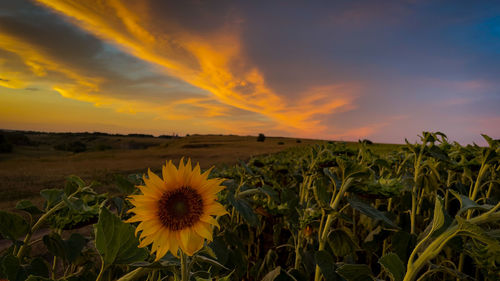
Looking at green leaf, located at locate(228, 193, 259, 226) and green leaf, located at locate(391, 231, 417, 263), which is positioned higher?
green leaf, located at locate(228, 193, 259, 226)

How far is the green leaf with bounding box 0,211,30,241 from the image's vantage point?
3.04ft

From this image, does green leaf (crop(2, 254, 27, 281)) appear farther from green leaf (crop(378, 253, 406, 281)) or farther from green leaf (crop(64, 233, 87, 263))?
green leaf (crop(378, 253, 406, 281))

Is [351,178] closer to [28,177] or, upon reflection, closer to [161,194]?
[161,194]

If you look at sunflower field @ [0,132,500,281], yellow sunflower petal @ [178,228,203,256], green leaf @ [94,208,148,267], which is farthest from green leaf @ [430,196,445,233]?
green leaf @ [94,208,148,267]

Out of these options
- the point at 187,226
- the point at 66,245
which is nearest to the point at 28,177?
the point at 66,245

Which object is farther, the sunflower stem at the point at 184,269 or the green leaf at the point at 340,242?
the green leaf at the point at 340,242

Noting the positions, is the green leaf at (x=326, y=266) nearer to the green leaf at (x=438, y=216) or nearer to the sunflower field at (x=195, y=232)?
the sunflower field at (x=195, y=232)

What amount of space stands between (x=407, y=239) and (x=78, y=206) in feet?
4.33

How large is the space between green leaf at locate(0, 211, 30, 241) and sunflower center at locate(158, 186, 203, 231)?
1.71 ft

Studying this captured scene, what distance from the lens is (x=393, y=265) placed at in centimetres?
70

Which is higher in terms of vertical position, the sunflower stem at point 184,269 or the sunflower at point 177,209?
the sunflower at point 177,209

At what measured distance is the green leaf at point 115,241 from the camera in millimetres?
618

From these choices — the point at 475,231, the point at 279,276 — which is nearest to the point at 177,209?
the point at 279,276

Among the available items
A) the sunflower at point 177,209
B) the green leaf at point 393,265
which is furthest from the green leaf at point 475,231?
the sunflower at point 177,209
